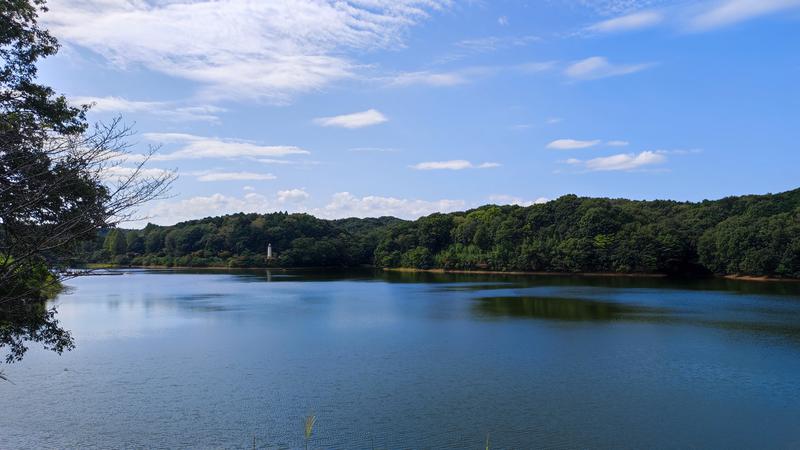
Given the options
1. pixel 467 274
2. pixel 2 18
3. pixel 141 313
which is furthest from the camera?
pixel 467 274

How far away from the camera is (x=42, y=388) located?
1429 centimetres

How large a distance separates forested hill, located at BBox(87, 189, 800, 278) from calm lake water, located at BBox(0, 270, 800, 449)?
19.1 metres

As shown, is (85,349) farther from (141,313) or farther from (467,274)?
(467,274)

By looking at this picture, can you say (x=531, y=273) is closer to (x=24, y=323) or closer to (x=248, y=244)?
(x=248, y=244)

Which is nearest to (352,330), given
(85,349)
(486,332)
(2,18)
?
(486,332)

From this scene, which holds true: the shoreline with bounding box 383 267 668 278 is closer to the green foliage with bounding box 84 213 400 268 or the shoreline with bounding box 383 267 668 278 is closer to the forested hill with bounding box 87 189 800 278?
the forested hill with bounding box 87 189 800 278

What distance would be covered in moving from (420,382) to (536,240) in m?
54.3

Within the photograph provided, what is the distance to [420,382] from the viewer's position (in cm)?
1448

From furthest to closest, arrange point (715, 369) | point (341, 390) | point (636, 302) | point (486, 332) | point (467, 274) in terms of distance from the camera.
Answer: point (467, 274)
point (636, 302)
point (486, 332)
point (715, 369)
point (341, 390)

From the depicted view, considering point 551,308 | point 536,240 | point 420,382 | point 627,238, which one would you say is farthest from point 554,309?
point 536,240

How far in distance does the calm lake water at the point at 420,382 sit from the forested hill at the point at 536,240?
19.1 meters

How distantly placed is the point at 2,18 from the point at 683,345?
19.7 meters

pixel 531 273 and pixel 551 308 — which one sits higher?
pixel 531 273

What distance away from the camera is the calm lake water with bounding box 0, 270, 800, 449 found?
10891 millimetres
